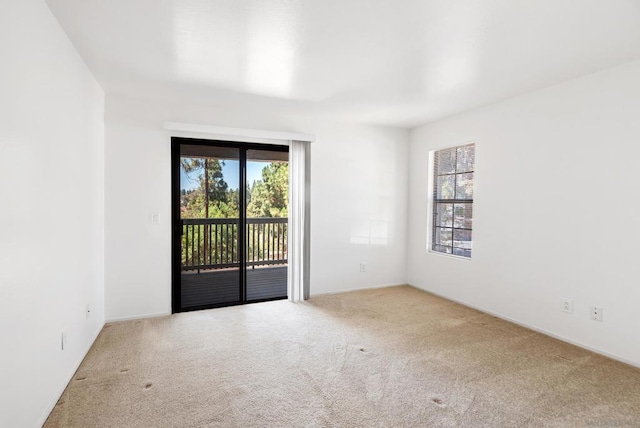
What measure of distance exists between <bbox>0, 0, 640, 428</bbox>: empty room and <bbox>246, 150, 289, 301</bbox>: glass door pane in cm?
6

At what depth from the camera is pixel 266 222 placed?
5.25 m

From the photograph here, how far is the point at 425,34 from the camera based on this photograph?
2.19 meters

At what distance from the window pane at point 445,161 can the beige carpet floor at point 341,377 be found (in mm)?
1918

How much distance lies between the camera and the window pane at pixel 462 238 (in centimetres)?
408

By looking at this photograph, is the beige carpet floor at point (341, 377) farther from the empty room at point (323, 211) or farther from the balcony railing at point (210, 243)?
the balcony railing at point (210, 243)

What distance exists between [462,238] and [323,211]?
5.93 ft

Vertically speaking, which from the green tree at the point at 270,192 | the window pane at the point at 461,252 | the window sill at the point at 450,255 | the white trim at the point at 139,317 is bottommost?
the white trim at the point at 139,317

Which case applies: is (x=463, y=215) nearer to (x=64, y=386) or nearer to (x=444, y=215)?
(x=444, y=215)

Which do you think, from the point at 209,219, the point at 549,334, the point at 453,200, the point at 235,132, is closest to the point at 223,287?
the point at 209,219

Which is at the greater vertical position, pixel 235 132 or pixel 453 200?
pixel 235 132

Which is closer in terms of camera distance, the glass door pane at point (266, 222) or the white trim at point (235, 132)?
the white trim at point (235, 132)

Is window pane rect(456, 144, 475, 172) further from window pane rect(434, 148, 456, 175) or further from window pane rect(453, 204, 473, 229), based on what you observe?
window pane rect(453, 204, 473, 229)

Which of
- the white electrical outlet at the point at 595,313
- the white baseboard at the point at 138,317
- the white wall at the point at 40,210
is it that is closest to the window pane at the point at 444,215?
the white electrical outlet at the point at 595,313

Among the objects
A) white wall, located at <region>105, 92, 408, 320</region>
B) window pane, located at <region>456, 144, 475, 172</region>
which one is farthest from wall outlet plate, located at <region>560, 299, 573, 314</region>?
white wall, located at <region>105, 92, 408, 320</region>
